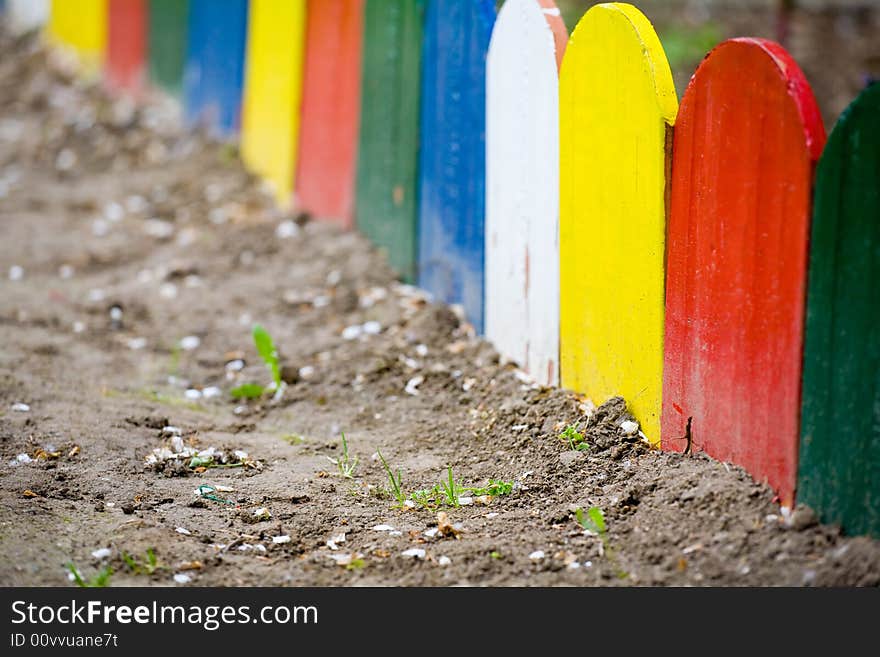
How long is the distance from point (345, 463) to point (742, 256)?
4.81 ft

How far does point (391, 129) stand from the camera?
17.8ft

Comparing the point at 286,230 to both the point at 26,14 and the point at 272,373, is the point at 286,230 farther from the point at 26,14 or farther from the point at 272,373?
the point at 26,14

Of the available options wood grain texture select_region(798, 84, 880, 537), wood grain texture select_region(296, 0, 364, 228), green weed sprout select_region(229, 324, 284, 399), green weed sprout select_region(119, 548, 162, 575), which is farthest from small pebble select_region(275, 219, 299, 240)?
wood grain texture select_region(798, 84, 880, 537)

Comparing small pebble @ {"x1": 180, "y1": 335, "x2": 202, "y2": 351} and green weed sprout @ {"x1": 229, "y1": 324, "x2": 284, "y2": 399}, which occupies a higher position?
small pebble @ {"x1": 180, "y1": 335, "x2": 202, "y2": 351}

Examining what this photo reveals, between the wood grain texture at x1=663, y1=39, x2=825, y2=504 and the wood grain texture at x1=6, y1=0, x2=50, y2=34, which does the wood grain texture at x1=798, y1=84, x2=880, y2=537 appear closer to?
the wood grain texture at x1=663, y1=39, x2=825, y2=504

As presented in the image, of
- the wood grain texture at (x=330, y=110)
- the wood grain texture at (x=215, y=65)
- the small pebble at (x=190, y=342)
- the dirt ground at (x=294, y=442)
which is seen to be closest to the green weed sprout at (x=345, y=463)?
the dirt ground at (x=294, y=442)

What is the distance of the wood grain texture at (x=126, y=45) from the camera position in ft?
28.9

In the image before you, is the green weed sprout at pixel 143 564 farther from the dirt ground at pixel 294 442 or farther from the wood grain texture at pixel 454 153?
the wood grain texture at pixel 454 153

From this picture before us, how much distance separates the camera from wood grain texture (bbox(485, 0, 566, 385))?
394 centimetres

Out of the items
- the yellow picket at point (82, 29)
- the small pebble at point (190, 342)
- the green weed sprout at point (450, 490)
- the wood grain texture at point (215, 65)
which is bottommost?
the green weed sprout at point (450, 490)

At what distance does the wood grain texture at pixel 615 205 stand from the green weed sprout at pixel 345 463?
767 mm

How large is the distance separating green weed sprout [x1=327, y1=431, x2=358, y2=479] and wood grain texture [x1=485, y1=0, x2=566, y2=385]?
75 centimetres

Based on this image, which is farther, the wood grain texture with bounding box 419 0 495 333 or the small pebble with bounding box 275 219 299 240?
the small pebble with bounding box 275 219 299 240
